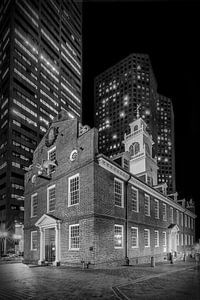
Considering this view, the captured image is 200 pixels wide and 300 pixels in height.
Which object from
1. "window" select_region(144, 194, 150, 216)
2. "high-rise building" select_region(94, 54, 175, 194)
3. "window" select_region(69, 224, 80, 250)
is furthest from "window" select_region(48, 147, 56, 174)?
"high-rise building" select_region(94, 54, 175, 194)

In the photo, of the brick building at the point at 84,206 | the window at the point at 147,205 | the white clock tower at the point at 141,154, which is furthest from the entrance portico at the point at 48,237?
the white clock tower at the point at 141,154

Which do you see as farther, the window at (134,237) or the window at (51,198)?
the window at (134,237)

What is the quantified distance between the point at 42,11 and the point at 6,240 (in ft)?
335

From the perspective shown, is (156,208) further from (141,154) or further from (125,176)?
(125,176)

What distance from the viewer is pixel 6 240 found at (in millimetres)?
80812

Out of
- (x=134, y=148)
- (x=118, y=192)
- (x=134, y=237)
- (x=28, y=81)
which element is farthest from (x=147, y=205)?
(x=28, y=81)

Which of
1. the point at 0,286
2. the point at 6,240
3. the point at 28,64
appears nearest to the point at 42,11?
the point at 28,64

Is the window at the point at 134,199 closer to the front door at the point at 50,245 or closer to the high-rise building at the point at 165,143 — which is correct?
the front door at the point at 50,245

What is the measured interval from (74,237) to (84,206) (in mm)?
2764

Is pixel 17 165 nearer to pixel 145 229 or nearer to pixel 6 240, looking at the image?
pixel 6 240

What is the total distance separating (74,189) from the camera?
887 inches

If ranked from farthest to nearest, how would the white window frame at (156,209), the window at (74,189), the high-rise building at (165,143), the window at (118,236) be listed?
the high-rise building at (165,143)
the white window frame at (156,209)
the window at (118,236)
the window at (74,189)

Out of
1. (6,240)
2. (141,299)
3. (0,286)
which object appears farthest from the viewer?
(6,240)

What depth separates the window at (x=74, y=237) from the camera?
2103 cm
